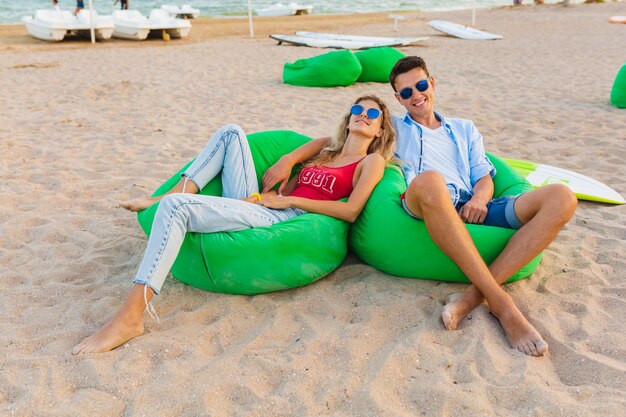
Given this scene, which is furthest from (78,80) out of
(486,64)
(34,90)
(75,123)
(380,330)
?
(380,330)

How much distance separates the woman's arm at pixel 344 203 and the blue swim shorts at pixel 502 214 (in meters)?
0.22

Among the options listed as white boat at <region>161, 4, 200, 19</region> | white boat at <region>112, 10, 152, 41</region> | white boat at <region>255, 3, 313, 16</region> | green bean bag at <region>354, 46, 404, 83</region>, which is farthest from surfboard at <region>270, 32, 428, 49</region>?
white boat at <region>255, 3, 313, 16</region>

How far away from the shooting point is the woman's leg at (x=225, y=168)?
10.7 ft

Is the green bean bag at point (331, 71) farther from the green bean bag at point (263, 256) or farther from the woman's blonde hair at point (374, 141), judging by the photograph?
the green bean bag at point (263, 256)

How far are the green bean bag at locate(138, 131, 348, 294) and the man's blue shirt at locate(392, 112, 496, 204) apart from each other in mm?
619

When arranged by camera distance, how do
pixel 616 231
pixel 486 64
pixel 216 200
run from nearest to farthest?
pixel 216 200, pixel 616 231, pixel 486 64

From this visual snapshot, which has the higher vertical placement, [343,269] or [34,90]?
[34,90]

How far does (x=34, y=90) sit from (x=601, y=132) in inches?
279

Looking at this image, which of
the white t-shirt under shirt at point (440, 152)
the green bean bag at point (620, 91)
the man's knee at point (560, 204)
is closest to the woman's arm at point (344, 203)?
the white t-shirt under shirt at point (440, 152)

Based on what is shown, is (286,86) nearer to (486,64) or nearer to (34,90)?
(34,90)

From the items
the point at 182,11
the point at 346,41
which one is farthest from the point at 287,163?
the point at 182,11

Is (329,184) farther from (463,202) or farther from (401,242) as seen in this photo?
(463,202)

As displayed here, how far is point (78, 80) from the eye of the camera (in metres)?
8.84

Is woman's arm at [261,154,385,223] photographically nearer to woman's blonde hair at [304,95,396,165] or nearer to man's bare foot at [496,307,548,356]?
woman's blonde hair at [304,95,396,165]
